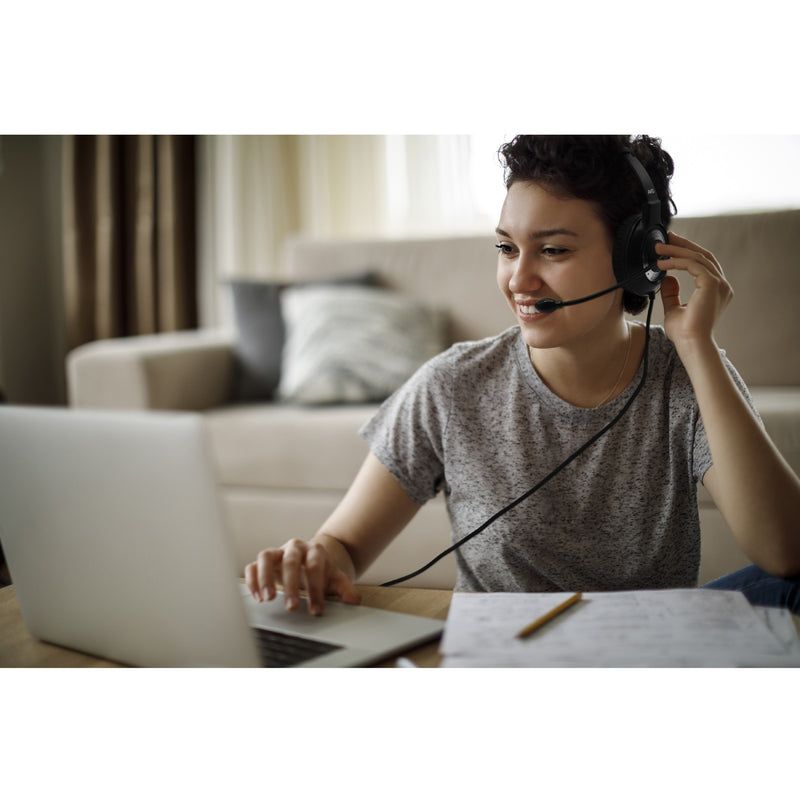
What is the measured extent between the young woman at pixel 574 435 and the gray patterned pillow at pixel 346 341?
36cm

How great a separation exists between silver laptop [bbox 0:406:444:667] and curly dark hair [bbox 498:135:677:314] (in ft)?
1.26

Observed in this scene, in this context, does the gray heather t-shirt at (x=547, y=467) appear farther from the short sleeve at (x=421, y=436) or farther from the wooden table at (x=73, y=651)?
the wooden table at (x=73, y=651)

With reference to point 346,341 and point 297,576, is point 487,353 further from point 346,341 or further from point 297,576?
point 346,341

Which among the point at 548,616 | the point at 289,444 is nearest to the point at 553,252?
the point at 548,616

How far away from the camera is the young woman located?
72cm

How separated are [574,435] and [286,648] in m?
0.35

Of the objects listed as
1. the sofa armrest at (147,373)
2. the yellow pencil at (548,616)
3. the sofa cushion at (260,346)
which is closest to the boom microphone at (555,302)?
the yellow pencil at (548,616)

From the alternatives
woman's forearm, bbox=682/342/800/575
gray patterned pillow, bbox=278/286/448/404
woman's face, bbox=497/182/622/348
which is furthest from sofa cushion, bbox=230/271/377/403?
woman's forearm, bbox=682/342/800/575

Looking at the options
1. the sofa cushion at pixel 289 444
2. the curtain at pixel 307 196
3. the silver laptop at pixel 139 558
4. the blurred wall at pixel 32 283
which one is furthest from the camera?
the curtain at pixel 307 196

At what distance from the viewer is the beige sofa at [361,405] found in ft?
2.55

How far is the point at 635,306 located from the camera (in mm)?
786
